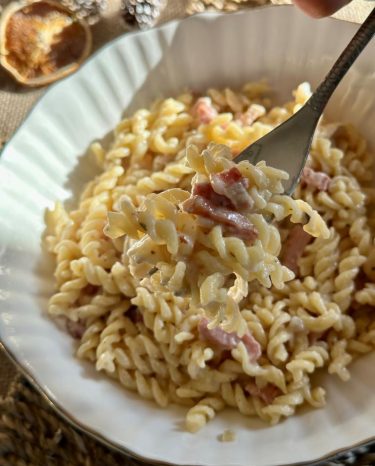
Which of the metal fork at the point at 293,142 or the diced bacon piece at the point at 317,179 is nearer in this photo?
the metal fork at the point at 293,142

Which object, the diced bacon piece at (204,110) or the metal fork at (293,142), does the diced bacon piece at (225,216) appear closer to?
the metal fork at (293,142)

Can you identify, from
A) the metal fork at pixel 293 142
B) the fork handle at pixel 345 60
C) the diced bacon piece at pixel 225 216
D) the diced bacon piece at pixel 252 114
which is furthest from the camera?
the diced bacon piece at pixel 252 114

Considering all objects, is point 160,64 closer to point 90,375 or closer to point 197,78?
point 197,78

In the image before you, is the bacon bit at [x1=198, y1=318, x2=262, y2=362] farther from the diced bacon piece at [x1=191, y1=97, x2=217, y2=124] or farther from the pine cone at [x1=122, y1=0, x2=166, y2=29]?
the pine cone at [x1=122, y1=0, x2=166, y2=29]

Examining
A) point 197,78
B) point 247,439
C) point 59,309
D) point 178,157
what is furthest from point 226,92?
point 247,439

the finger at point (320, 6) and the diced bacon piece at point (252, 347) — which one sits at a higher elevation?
the finger at point (320, 6)

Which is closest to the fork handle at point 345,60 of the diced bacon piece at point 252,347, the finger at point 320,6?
the finger at point 320,6
